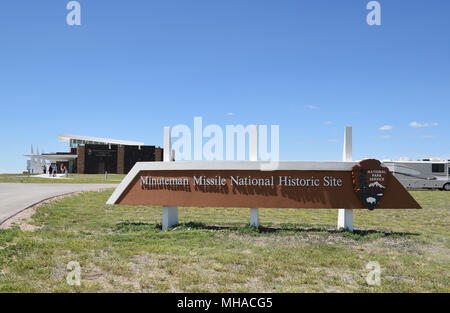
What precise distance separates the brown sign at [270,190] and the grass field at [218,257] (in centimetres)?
79

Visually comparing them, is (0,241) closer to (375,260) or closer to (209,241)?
(209,241)

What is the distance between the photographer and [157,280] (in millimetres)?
4930

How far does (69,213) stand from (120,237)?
5.09 metres

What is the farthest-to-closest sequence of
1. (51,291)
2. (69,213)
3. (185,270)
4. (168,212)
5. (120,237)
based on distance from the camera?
(69,213) → (168,212) → (120,237) → (185,270) → (51,291)

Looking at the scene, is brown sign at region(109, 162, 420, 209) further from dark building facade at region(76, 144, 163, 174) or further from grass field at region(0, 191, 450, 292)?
dark building facade at region(76, 144, 163, 174)

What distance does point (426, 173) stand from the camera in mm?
27422

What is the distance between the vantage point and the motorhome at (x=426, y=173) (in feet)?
89.8

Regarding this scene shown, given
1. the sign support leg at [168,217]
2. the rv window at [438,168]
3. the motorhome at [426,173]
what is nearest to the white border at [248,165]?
the sign support leg at [168,217]

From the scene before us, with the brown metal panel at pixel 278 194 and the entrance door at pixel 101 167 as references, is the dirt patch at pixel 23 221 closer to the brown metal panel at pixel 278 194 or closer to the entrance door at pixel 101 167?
the brown metal panel at pixel 278 194

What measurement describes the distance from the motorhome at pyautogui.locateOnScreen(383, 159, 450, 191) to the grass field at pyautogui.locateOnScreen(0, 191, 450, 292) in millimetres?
19433

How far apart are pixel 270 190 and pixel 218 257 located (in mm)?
3180

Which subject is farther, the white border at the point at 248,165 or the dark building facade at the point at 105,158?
the dark building facade at the point at 105,158
